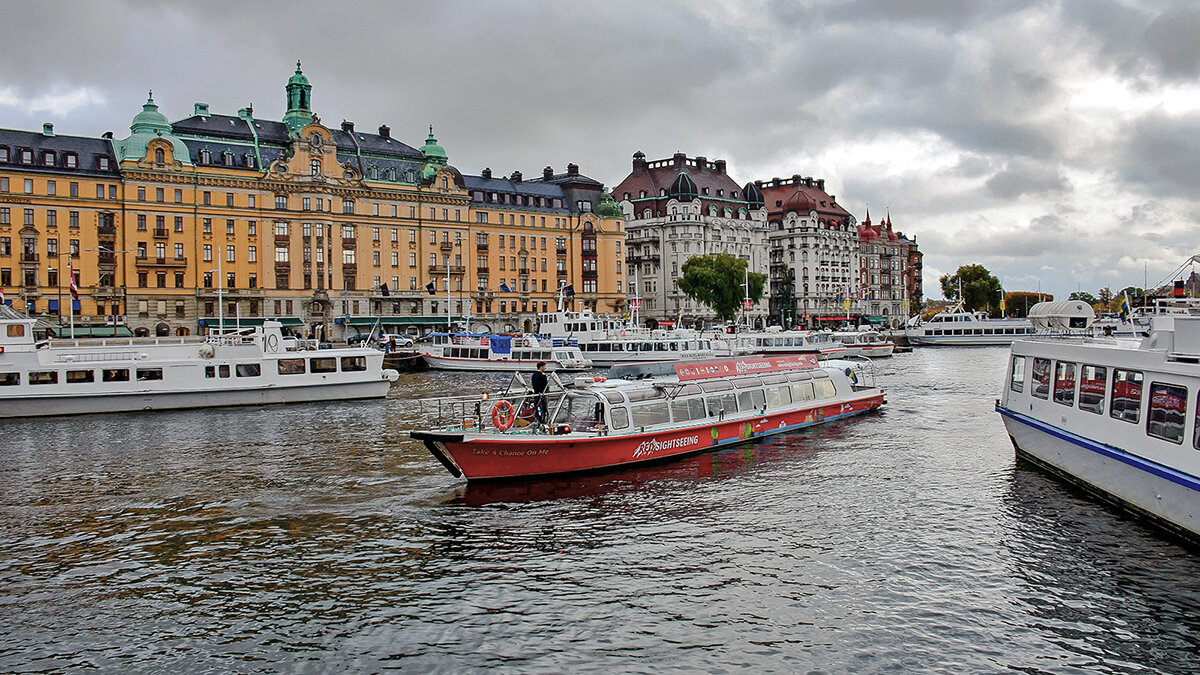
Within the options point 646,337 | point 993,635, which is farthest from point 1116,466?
point 646,337

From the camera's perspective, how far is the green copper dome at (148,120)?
9881 cm

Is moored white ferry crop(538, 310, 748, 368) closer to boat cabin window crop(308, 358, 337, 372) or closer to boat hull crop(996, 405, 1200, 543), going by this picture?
boat cabin window crop(308, 358, 337, 372)

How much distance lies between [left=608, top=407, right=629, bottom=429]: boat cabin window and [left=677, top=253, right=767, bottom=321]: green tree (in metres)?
108

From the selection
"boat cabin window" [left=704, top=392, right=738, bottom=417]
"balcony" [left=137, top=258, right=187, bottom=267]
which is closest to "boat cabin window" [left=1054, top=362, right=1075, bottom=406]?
"boat cabin window" [left=704, top=392, right=738, bottom=417]

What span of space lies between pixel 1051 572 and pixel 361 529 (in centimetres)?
1649

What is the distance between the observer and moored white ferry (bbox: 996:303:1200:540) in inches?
794

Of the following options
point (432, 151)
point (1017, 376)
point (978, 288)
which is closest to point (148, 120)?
point (432, 151)

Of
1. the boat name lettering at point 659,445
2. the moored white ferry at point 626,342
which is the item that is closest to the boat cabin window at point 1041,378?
the boat name lettering at point 659,445

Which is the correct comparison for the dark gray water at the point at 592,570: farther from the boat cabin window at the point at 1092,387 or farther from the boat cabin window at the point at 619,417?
the boat cabin window at the point at 1092,387

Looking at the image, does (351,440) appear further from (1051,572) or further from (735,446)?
(1051,572)

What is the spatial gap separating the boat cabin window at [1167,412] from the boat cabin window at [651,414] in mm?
15030

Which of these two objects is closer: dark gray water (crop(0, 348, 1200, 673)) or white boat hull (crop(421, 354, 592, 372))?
dark gray water (crop(0, 348, 1200, 673))

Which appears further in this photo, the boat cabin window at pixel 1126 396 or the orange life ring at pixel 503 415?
the orange life ring at pixel 503 415

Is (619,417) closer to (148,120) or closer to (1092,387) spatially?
(1092,387)
